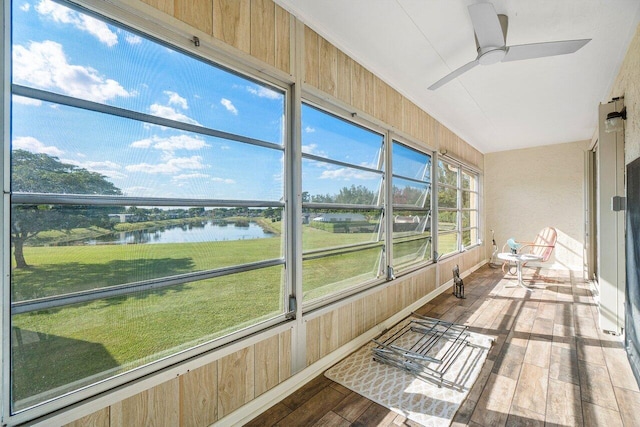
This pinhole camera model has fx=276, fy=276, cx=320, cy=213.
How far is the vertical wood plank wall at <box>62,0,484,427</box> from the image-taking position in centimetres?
142

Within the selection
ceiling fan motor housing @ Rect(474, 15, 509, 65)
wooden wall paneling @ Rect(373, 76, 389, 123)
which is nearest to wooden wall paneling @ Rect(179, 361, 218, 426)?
wooden wall paneling @ Rect(373, 76, 389, 123)

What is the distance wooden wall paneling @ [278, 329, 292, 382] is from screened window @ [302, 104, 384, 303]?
1.04ft

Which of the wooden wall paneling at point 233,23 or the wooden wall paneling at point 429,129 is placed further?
the wooden wall paneling at point 429,129

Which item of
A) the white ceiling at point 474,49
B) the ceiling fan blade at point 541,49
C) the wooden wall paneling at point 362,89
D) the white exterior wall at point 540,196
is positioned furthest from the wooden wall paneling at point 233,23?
the white exterior wall at point 540,196

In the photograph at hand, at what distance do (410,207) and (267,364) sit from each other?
2.63 meters

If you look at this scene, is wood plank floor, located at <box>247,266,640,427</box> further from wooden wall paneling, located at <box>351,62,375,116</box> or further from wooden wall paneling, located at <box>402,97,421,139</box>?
wooden wall paneling, located at <box>351,62,375,116</box>

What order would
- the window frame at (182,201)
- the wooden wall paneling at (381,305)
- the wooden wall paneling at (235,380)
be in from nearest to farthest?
the window frame at (182,201)
the wooden wall paneling at (235,380)
the wooden wall paneling at (381,305)

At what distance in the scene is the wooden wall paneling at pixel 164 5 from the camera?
1379mm

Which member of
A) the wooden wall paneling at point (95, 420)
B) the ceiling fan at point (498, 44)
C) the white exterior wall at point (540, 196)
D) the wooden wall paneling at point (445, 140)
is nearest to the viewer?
the wooden wall paneling at point (95, 420)

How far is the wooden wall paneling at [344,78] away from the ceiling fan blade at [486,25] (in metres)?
1.04

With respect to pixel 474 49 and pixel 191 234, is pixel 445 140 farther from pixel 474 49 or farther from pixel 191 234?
pixel 191 234

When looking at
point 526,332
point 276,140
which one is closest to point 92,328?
point 276,140

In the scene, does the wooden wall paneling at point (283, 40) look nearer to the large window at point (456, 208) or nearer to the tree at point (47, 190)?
the tree at point (47, 190)

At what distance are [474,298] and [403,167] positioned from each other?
7.77ft
